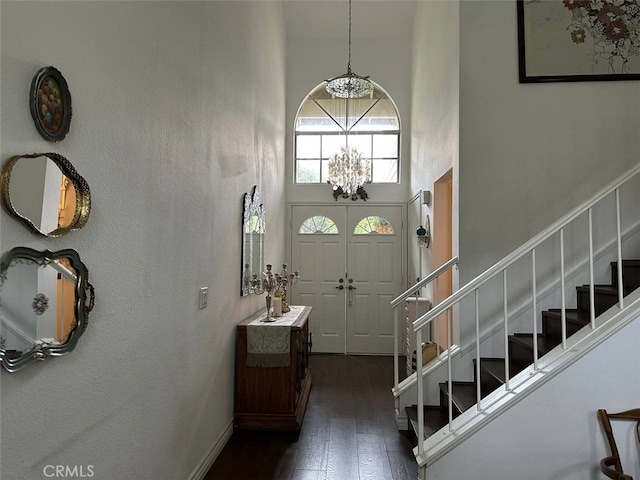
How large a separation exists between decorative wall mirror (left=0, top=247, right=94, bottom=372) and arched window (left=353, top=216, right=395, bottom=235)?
16.8ft

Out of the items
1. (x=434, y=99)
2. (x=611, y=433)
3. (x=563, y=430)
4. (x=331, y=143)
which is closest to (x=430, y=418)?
(x=563, y=430)

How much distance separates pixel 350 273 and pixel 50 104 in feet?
17.5

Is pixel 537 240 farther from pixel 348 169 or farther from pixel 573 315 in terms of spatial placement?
pixel 348 169

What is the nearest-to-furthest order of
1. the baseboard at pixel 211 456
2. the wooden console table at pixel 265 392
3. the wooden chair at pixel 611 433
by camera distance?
1. the wooden chair at pixel 611 433
2. the baseboard at pixel 211 456
3. the wooden console table at pixel 265 392

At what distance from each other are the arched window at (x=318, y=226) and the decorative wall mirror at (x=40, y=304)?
5009 mm

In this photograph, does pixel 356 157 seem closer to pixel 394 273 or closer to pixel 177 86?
pixel 394 273

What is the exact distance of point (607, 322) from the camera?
2.36 metres

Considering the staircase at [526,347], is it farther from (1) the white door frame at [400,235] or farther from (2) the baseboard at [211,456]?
(1) the white door frame at [400,235]

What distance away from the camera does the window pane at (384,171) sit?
657cm

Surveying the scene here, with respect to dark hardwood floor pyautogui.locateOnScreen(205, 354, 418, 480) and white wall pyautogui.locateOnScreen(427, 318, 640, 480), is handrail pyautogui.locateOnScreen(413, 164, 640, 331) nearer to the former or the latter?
white wall pyautogui.locateOnScreen(427, 318, 640, 480)

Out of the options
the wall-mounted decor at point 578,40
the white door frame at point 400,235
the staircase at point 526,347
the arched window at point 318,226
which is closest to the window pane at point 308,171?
the white door frame at point 400,235

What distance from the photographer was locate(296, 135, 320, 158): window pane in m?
6.67

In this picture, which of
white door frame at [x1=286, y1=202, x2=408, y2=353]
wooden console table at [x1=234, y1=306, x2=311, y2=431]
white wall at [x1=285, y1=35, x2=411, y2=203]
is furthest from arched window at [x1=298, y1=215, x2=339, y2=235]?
wooden console table at [x1=234, y1=306, x2=311, y2=431]

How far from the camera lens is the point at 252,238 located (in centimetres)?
409
